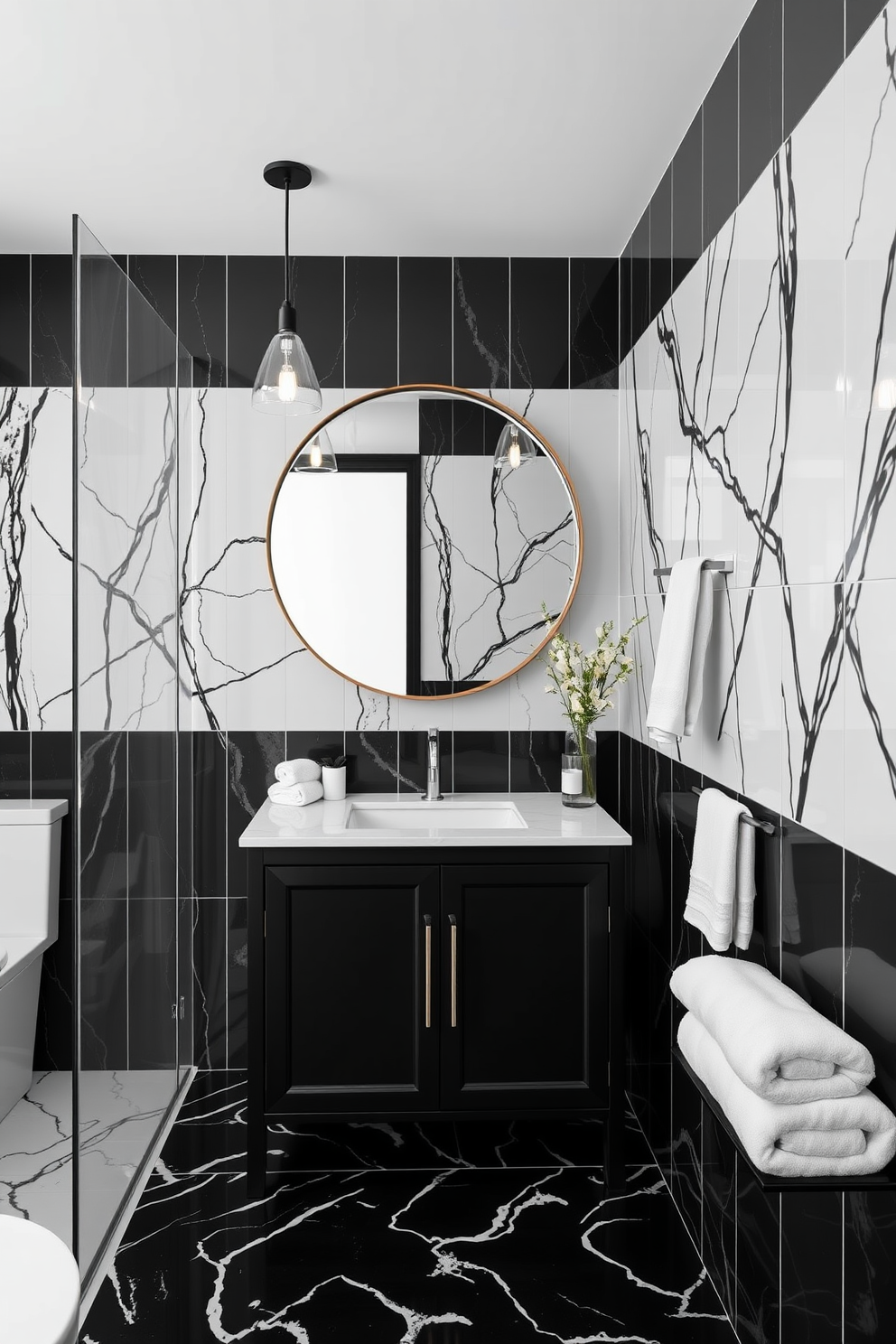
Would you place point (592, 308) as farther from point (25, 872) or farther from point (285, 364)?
point (25, 872)

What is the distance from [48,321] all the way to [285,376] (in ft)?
3.48

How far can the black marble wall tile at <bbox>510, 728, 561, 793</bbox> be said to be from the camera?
302 cm

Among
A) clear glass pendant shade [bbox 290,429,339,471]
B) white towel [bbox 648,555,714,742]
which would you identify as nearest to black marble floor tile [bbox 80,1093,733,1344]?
white towel [bbox 648,555,714,742]

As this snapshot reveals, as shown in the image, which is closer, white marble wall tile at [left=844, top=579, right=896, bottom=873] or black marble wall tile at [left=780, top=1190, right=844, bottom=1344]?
white marble wall tile at [left=844, top=579, right=896, bottom=873]

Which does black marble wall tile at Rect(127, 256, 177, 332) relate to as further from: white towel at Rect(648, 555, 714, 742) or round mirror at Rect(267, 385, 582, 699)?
white towel at Rect(648, 555, 714, 742)

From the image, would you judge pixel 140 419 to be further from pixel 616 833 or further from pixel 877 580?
pixel 877 580

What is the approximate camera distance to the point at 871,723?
1295 millimetres

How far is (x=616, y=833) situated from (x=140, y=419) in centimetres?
158

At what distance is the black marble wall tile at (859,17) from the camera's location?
4.16ft

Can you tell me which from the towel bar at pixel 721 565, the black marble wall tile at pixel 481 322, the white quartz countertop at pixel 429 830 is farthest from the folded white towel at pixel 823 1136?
the black marble wall tile at pixel 481 322

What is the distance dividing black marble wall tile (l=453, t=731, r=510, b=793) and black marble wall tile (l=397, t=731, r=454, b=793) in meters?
0.02

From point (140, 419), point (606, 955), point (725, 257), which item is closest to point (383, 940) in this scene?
point (606, 955)

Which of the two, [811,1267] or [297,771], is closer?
[811,1267]

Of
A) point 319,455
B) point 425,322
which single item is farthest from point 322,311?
point 319,455
